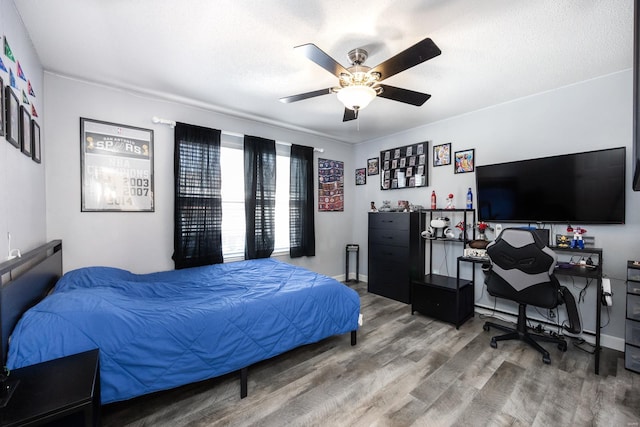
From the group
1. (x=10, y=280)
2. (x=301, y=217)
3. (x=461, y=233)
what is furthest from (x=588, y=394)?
(x=10, y=280)

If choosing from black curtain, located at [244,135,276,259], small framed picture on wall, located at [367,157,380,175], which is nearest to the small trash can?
Answer: small framed picture on wall, located at [367,157,380,175]

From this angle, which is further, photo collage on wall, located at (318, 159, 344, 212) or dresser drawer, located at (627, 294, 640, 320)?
photo collage on wall, located at (318, 159, 344, 212)

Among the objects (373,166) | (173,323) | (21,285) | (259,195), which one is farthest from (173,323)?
(373,166)

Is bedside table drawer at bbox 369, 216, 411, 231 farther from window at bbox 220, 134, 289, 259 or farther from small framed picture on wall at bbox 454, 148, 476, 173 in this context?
window at bbox 220, 134, 289, 259

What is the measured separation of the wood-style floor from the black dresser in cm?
111

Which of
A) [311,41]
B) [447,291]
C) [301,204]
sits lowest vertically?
[447,291]

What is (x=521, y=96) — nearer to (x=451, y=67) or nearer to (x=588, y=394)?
(x=451, y=67)

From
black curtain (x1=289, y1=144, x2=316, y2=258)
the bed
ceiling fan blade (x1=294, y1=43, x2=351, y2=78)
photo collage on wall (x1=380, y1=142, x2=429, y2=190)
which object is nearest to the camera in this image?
the bed

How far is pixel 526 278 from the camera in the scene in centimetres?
226

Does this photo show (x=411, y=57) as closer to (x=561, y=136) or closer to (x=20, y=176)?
(x=561, y=136)

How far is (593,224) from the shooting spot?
2.45 meters

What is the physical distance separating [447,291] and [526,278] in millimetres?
822

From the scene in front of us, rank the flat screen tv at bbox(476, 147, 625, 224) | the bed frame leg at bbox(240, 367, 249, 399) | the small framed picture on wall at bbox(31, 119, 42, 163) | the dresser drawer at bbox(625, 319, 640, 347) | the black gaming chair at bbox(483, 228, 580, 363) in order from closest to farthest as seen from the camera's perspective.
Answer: the bed frame leg at bbox(240, 367, 249, 399)
the small framed picture on wall at bbox(31, 119, 42, 163)
the dresser drawer at bbox(625, 319, 640, 347)
the black gaming chair at bbox(483, 228, 580, 363)
the flat screen tv at bbox(476, 147, 625, 224)

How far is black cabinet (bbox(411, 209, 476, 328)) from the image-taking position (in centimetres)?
288
